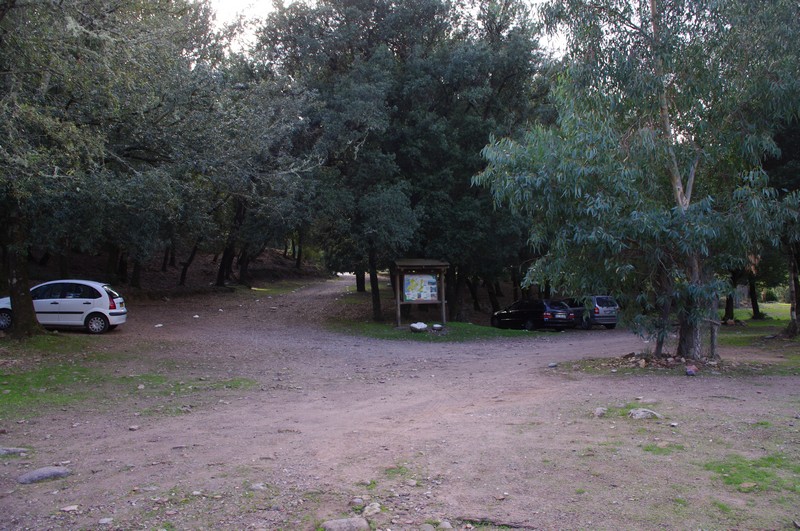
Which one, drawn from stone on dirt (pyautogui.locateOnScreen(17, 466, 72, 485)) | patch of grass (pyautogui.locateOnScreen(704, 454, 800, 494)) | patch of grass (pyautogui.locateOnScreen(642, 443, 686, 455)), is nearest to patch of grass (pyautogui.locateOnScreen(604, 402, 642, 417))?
patch of grass (pyautogui.locateOnScreen(642, 443, 686, 455))

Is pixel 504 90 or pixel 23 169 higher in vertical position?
pixel 504 90

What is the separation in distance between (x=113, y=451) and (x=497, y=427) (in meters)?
4.56

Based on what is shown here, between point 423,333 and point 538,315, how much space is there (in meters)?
7.81

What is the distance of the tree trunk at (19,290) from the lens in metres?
15.4

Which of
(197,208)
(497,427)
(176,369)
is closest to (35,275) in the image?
(197,208)

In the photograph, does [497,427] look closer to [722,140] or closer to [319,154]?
[722,140]

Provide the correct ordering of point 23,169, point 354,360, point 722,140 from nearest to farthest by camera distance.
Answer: point 23,169 → point 722,140 → point 354,360

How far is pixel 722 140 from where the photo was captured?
13.6 meters

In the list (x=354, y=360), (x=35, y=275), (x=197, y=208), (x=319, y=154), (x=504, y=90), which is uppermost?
(x=504, y=90)

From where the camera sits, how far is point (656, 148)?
1291 centimetres

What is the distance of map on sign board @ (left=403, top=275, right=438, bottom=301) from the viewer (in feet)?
79.0

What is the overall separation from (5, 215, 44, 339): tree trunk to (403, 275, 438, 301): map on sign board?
12.5 metres

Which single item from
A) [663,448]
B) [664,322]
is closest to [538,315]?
[664,322]

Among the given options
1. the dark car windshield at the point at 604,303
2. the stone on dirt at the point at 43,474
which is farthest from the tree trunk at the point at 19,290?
the dark car windshield at the point at 604,303
